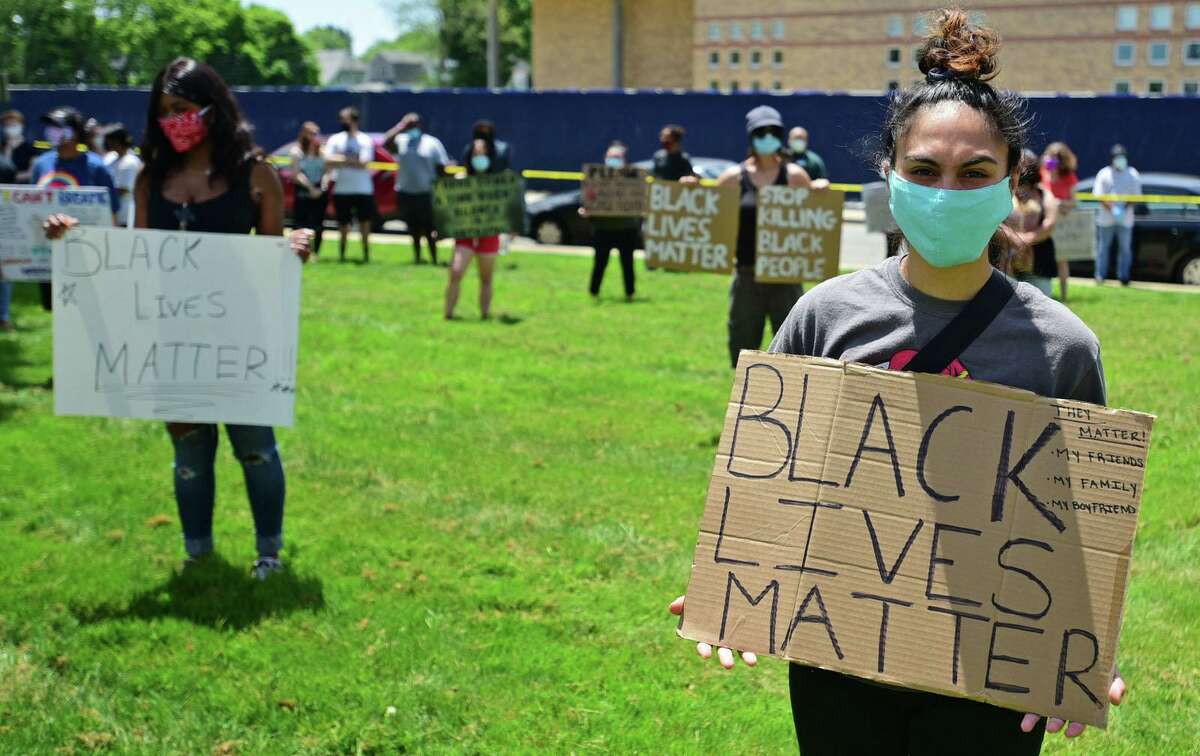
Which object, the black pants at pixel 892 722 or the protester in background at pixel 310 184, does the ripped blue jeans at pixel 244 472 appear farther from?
the protester in background at pixel 310 184

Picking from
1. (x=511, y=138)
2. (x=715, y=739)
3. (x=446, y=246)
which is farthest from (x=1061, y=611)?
(x=511, y=138)

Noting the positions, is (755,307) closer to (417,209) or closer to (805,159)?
(805,159)

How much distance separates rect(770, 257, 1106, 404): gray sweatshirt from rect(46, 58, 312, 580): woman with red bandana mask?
3097 mm

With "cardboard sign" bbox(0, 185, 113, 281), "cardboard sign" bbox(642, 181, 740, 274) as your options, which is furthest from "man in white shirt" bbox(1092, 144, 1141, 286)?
"cardboard sign" bbox(0, 185, 113, 281)

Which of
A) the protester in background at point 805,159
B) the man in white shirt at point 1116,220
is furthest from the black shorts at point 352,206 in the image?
the man in white shirt at point 1116,220

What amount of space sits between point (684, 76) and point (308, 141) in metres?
47.9

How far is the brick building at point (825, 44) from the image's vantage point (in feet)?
190

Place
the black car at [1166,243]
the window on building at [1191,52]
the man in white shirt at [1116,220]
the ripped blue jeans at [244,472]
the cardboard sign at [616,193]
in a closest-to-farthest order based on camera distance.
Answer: the ripped blue jeans at [244,472] → the cardboard sign at [616,193] → the man in white shirt at [1116,220] → the black car at [1166,243] → the window on building at [1191,52]

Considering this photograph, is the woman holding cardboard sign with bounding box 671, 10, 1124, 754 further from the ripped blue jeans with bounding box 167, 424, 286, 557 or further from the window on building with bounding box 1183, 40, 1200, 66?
the window on building with bounding box 1183, 40, 1200, 66

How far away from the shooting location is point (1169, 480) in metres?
7.54

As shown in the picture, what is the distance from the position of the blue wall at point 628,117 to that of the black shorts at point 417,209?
12.9 m

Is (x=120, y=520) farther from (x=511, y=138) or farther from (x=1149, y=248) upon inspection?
(x=511, y=138)

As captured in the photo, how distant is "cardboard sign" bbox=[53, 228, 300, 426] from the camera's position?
540 centimetres

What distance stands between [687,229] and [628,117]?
83.9 feet
